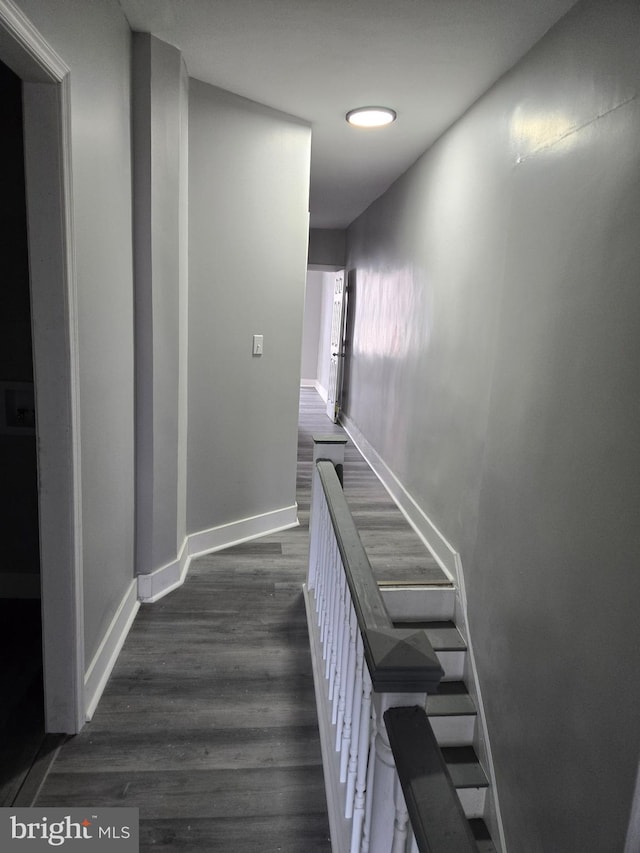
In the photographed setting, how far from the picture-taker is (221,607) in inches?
113

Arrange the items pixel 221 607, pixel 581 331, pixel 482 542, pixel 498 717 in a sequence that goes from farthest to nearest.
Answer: pixel 221 607, pixel 482 542, pixel 498 717, pixel 581 331

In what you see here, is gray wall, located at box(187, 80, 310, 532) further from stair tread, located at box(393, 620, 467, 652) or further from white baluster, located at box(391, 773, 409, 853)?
white baluster, located at box(391, 773, 409, 853)

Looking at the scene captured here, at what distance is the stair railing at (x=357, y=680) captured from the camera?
103 cm

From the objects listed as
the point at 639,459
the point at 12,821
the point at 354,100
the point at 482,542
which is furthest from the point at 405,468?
the point at 12,821

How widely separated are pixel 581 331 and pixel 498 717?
1.61 m

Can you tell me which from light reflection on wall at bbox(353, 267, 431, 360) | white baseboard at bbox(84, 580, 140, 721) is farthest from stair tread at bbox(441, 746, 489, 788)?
light reflection on wall at bbox(353, 267, 431, 360)

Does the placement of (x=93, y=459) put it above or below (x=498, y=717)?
above

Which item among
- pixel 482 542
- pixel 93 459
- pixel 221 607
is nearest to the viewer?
pixel 93 459

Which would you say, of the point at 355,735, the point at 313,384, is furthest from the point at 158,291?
the point at 313,384

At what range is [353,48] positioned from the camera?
2.43 meters

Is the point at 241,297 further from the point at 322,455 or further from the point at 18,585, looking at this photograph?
the point at 18,585

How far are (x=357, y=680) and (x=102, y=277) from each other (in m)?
1.59

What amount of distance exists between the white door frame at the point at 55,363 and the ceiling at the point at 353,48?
928 millimetres

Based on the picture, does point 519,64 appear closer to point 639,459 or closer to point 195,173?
point 195,173
